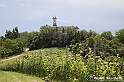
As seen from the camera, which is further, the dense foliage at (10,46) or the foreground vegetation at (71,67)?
the dense foliage at (10,46)

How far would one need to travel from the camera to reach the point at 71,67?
19.8 ft

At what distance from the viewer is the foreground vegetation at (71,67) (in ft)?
16.5

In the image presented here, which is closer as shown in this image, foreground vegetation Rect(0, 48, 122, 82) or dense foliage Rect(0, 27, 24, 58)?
foreground vegetation Rect(0, 48, 122, 82)

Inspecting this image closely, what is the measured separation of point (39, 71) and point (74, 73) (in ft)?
12.1

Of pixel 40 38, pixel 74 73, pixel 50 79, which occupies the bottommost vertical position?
pixel 50 79

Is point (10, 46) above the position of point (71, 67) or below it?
above

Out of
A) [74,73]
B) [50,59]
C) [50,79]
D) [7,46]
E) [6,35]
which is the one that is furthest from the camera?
[6,35]

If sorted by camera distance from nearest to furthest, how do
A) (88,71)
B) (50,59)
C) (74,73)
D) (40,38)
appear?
(88,71) < (74,73) < (50,59) < (40,38)

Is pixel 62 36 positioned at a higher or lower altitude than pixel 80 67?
higher

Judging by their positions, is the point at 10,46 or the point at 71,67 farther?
the point at 10,46

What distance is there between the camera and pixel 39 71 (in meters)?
9.13

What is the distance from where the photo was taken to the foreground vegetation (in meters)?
5.02

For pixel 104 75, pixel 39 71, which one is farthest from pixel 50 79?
pixel 104 75

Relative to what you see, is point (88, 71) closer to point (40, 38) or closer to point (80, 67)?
point (80, 67)
